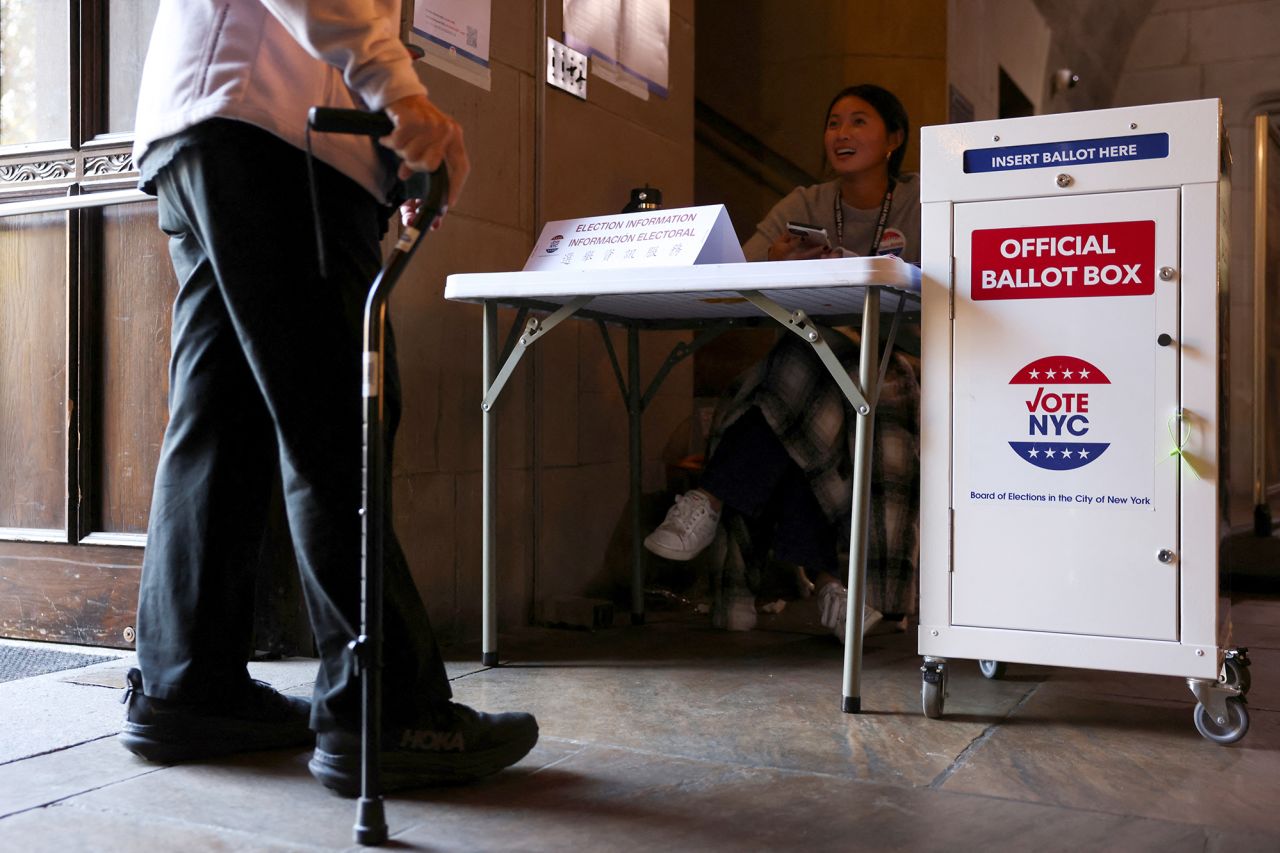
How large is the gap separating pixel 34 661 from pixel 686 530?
1.46 metres

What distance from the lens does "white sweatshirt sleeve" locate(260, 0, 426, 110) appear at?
1483mm

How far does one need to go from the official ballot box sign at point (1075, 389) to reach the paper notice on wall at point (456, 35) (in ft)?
3.90

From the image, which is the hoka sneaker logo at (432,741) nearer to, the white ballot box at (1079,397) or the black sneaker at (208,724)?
the black sneaker at (208,724)

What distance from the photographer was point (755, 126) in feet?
17.8

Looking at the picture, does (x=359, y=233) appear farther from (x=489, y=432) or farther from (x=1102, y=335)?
(x=1102, y=335)

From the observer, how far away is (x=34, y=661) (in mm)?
2551

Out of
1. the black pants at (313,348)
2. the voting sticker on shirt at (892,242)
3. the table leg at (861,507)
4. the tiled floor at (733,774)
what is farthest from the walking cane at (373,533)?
the voting sticker on shirt at (892,242)

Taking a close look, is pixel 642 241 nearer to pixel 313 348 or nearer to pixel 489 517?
pixel 489 517

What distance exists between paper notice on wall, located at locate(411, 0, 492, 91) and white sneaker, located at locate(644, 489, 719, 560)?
114 cm

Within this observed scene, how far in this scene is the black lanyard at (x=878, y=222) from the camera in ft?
10.2

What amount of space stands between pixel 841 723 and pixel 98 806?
1178 millimetres

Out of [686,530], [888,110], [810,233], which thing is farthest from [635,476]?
[888,110]

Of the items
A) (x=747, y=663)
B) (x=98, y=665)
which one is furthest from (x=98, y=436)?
(x=747, y=663)

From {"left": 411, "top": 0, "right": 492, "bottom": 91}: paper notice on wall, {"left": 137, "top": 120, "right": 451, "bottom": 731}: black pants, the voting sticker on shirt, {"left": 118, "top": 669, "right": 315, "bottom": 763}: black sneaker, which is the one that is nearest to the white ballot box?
the voting sticker on shirt
